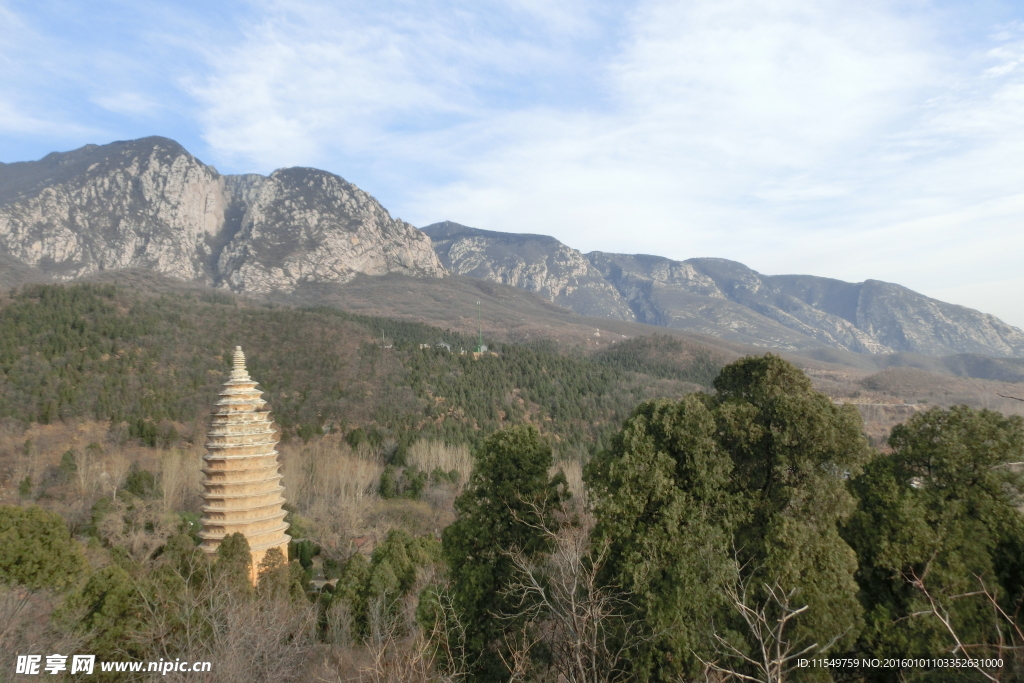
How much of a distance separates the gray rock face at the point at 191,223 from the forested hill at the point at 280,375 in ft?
231

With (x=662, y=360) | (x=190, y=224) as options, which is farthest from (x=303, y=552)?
(x=190, y=224)

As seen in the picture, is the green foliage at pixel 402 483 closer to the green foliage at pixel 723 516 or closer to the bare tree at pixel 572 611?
the bare tree at pixel 572 611

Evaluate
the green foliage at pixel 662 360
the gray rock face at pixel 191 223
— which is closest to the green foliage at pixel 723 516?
the green foliage at pixel 662 360

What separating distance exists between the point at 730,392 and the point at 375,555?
1414cm

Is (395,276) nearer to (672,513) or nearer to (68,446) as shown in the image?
(68,446)

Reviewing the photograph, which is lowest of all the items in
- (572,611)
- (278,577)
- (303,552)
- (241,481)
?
(303,552)

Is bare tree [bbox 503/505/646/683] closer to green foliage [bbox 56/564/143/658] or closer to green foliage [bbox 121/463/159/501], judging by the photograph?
green foliage [bbox 56/564/143/658]

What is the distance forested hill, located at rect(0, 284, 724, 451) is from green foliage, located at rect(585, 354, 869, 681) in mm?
42972

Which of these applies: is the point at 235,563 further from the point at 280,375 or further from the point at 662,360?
the point at 662,360

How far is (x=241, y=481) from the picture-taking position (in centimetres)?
2317

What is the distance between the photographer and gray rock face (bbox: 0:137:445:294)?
13962 cm

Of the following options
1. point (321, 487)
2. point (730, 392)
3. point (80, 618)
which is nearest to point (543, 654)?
point (730, 392)

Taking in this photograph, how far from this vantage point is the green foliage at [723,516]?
10.9 metres

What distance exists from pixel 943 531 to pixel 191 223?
608 feet
